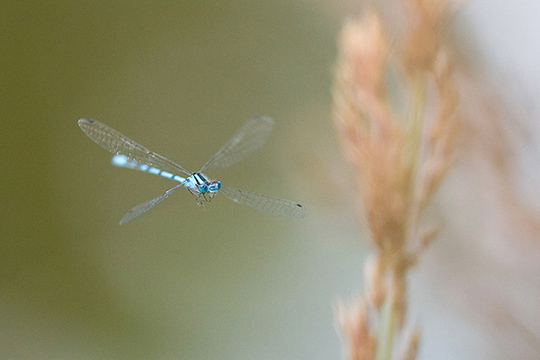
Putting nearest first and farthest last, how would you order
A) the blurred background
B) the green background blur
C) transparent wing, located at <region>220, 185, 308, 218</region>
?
transparent wing, located at <region>220, 185, 308, 218</region>
the blurred background
the green background blur

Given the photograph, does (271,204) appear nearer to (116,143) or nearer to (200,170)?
(200,170)

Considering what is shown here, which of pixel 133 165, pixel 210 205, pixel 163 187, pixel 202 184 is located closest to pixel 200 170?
pixel 202 184

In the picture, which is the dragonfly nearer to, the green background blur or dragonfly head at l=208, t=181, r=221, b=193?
dragonfly head at l=208, t=181, r=221, b=193

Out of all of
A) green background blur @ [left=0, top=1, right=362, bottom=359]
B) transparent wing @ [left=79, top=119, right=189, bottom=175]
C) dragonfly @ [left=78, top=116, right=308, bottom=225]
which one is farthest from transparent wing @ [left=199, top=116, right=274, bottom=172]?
green background blur @ [left=0, top=1, right=362, bottom=359]

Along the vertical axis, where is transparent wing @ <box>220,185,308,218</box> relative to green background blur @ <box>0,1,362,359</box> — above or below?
below

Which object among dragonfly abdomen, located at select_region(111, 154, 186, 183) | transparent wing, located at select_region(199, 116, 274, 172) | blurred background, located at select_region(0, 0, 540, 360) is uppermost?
blurred background, located at select_region(0, 0, 540, 360)

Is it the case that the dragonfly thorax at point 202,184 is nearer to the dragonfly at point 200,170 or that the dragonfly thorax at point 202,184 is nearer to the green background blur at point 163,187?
the dragonfly at point 200,170
